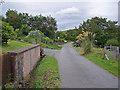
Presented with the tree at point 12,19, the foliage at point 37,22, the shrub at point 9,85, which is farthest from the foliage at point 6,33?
the foliage at point 37,22

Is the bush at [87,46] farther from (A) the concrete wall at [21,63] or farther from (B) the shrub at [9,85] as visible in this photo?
(B) the shrub at [9,85]

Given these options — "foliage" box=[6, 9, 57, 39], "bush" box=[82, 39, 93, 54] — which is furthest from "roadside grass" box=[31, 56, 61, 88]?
"foliage" box=[6, 9, 57, 39]

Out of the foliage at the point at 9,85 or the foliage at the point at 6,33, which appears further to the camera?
the foliage at the point at 6,33

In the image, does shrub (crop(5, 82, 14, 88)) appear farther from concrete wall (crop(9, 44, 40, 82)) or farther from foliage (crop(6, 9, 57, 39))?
foliage (crop(6, 9, 57, 39))

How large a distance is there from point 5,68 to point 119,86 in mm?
4296

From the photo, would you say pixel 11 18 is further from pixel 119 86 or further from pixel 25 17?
pixel 119 86

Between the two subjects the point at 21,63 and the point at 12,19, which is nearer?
the point at 21,63

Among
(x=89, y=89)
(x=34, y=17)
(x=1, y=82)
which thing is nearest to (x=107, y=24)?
(x=34, y=17)

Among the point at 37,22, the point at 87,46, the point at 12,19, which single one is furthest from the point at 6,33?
the point at 37,22

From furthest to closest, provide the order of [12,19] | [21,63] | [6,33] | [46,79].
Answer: [12,19], [6,33], [46,79], [21,63]

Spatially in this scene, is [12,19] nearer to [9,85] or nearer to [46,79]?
[46,79]

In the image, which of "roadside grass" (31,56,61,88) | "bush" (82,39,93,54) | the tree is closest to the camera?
"roadside grass" (31,56,61,88)

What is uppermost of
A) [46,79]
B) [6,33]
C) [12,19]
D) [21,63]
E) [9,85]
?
[12,19]

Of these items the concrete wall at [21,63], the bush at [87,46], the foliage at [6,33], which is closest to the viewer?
the concrete wall at [21,63]
